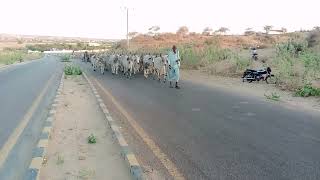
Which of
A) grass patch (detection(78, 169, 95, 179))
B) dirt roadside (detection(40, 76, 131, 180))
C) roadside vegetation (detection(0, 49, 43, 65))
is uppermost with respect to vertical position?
grass patch (detection(78, 169, 95, 179))

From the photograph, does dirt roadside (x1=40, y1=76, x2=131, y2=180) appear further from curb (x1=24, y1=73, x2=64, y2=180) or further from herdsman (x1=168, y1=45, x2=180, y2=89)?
herdsman (x1=168, y1=45, x2=180, y2=89)

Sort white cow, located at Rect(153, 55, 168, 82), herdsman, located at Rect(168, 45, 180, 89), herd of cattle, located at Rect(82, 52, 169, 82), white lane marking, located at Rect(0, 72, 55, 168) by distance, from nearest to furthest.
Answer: white lane marking, located at Rect(0, 72, 55, 168), herdsman, located at Rect(168, 45, 180, 89), white cow, located at Rect(153, 55, 168, 82), herd of cattle, located at Rect(82, 52, 169, 82)

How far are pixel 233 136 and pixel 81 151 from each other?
277 centimetres

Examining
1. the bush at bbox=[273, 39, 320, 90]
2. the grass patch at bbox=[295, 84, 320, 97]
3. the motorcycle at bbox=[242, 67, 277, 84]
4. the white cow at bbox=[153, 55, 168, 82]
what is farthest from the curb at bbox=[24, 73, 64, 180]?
the white cow at bbox=[153, 55, 168, 82]

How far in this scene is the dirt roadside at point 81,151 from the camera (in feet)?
22.6

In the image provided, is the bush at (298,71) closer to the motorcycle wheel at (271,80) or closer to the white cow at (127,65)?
the motorcycle wheel at (271,80)

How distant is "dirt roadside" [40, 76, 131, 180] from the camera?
688 centimetres

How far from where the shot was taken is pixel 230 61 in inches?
1307

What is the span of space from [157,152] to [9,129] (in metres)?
3.91

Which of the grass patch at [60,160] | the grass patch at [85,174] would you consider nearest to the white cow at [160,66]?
the grass patch at [60,160]

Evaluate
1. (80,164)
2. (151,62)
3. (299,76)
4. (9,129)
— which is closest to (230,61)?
(151,62)

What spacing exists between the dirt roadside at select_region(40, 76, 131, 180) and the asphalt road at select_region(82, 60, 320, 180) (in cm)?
82

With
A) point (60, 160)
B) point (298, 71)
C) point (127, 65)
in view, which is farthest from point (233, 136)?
point (127, 65)

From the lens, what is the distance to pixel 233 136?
9383 mm
